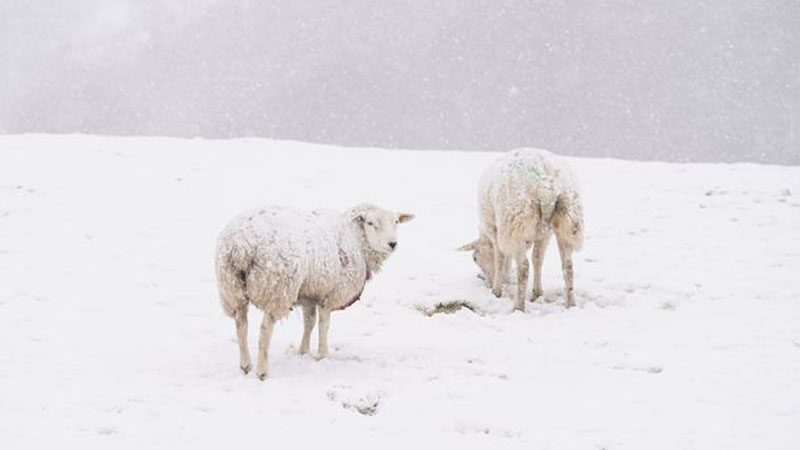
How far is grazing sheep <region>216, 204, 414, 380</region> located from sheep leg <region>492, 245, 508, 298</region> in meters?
3.09

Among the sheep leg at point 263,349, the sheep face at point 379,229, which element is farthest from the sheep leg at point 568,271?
the sheep leg at point 263,349

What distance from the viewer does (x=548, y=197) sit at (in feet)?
36.9

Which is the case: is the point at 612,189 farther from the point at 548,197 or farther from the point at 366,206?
the point at 366,206

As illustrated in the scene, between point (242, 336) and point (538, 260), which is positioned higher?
point (538, 260)

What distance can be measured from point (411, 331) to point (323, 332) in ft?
5.72

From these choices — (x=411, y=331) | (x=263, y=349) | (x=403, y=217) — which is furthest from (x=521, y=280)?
(x=263, y=349)

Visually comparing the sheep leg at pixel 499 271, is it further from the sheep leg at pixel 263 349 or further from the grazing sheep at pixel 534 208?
the sheep leg at pixel 263 349

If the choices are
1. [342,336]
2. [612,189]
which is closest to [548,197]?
[342,336]

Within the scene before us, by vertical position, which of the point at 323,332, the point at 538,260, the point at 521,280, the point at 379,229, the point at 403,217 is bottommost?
the point at 323,332

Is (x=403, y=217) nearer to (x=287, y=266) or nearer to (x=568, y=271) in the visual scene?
(x=287, y=266)

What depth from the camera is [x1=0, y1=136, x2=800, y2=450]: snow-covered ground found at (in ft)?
22.6

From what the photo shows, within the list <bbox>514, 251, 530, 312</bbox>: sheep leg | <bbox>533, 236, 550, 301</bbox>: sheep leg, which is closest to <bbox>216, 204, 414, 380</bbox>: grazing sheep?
<bbox>514, 251, 530, 312</bbox>: sheep leg

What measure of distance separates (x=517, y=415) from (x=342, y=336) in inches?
145

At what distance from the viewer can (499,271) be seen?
1248cm
